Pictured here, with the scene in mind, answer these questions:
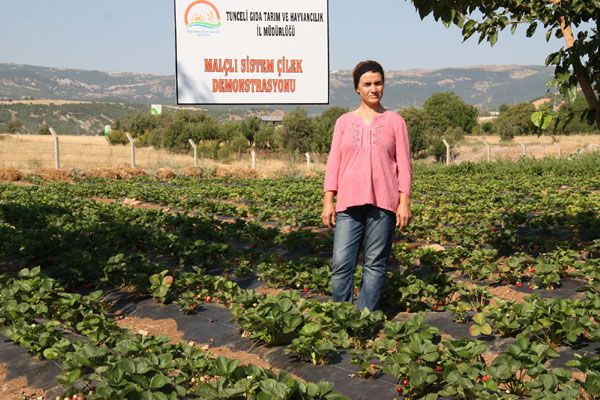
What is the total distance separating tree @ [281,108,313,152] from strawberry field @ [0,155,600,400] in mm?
29555

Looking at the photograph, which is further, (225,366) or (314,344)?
(314,344)

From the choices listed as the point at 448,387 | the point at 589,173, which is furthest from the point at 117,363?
the point at 589,173

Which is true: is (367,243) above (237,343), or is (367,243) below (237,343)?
above

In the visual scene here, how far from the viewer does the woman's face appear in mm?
4191

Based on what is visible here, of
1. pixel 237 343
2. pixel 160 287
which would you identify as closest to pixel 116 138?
pixel 160 287

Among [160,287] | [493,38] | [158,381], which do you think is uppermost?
[493,38]

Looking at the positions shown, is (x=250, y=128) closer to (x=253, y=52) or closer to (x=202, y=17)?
(x=253, y=52)

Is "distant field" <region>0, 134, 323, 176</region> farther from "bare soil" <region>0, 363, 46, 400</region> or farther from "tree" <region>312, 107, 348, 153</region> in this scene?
"bare soil" <region>0, 363, 46, 400</region>

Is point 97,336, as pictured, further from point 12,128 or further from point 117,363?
point 12,128

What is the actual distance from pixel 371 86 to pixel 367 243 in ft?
3.31

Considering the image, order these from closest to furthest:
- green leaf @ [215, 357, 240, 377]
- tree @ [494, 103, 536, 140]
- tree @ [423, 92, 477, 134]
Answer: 1. green leaf @ [215, 357, 240, 377]
2. tree @ [494, 103, 536, 140]
3. tree @ [423, 92, 477, 134]

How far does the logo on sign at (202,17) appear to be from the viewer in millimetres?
21922

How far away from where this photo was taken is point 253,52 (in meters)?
22.8

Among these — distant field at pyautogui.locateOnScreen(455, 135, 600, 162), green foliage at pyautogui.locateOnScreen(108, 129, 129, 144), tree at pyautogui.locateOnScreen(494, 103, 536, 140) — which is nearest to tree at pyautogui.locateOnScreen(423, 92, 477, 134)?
tree at pyautogui.locateOnScreen(494, 103, 536, 140)
